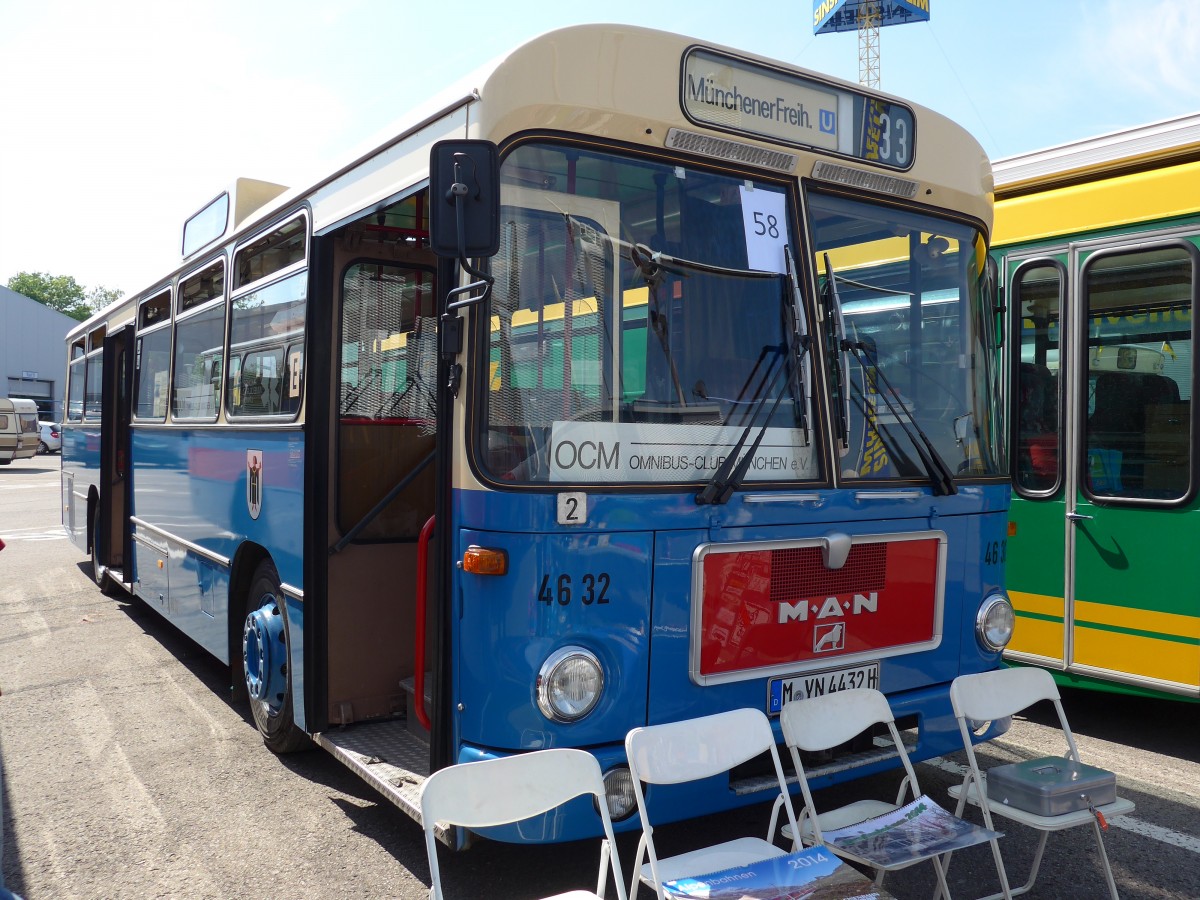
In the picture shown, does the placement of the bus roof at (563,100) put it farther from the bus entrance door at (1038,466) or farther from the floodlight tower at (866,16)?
the floodlight tower at (866,16)

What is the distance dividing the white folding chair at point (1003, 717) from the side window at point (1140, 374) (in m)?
1.93

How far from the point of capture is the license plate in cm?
382

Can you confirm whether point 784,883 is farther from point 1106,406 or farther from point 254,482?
point 1106,406

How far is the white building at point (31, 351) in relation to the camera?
52219mm

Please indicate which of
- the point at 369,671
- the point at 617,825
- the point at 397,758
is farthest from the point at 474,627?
the point at 369,671

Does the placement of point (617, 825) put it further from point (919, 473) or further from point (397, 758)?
point (919, 473)

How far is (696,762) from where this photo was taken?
11.0 feet

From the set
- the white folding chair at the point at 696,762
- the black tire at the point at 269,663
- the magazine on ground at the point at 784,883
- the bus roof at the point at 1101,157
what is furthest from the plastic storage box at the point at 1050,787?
the bus roof at the point at 1101,157

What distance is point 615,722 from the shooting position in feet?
11.4

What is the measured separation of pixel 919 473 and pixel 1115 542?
2.13 m

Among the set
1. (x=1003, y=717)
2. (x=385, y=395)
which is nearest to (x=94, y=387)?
(x=385, y=395)

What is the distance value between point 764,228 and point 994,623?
2.04 metres

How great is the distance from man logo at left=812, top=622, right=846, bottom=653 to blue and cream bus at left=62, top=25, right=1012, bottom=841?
10 millimetres

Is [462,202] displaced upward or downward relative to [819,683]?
upward
